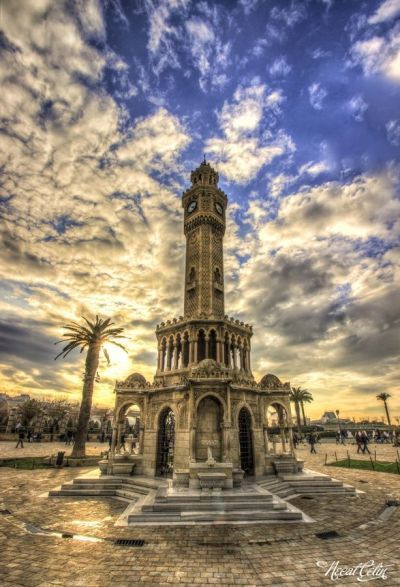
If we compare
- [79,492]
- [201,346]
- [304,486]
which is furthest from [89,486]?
[304,486]

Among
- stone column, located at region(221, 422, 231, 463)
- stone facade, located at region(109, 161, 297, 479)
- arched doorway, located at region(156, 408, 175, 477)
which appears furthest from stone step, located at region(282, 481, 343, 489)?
arched doorway, located at region(156, 408, 175, 477)

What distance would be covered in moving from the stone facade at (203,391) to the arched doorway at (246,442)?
6cm

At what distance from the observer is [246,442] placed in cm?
1984

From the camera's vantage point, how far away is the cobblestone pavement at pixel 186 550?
24.2 feet

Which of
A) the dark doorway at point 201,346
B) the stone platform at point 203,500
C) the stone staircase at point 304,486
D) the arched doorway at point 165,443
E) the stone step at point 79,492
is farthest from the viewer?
the dark doorway at point 201,346

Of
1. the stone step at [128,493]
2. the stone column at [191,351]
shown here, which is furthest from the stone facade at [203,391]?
the stone step at [128,493]

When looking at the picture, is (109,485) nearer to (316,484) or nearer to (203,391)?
(203,391)

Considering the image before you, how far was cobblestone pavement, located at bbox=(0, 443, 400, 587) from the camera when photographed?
7383 millimetres

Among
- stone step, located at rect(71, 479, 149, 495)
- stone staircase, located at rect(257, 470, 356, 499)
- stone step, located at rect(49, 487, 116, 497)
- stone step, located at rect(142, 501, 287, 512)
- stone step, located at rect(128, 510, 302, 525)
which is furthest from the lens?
stone step, located at rect(71, 479, 149, 495)

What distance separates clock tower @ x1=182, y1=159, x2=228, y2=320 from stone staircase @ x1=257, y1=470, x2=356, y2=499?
11670mm

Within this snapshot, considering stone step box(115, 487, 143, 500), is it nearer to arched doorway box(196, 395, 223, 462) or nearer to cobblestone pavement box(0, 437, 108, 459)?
arched doorway box(196, 395, 223, 462)

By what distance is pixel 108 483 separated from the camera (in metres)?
17.2

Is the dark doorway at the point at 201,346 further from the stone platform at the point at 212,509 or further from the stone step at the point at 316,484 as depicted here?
the stone platform at the point at 212,509

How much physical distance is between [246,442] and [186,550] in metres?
11.5
